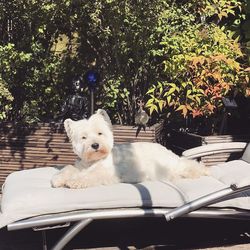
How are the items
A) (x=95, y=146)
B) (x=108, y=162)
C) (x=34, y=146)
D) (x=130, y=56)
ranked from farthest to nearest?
(x=130, y=56) < (x=34, y=146) < (x=108, y=162) < (x=95, y=146)

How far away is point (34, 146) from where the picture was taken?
625 cm

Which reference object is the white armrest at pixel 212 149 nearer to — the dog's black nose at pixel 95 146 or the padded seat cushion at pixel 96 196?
the padded seat cushion at pixel 96 196

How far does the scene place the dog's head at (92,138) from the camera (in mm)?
4512

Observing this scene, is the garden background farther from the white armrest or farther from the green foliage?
the white armrest

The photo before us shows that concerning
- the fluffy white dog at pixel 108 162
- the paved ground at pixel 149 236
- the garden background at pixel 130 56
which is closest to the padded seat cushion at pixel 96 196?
the fluffy white dog at pixel 108 162

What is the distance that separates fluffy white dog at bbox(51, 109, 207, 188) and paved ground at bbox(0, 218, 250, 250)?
0.53m

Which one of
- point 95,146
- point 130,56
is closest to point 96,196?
point 95,146

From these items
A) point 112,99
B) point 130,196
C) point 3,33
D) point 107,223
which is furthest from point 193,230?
point 3,33

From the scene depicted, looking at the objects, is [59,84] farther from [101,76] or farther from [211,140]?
[211,140]

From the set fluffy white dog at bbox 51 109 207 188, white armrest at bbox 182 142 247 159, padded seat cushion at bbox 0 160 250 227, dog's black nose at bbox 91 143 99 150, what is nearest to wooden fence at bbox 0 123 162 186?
white armrest at bbox 182 142 247 159

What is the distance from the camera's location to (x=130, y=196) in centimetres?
421

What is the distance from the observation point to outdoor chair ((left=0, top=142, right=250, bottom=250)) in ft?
13.2

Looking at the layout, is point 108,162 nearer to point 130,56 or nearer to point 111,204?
point 111,204

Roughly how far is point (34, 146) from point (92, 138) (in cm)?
191
